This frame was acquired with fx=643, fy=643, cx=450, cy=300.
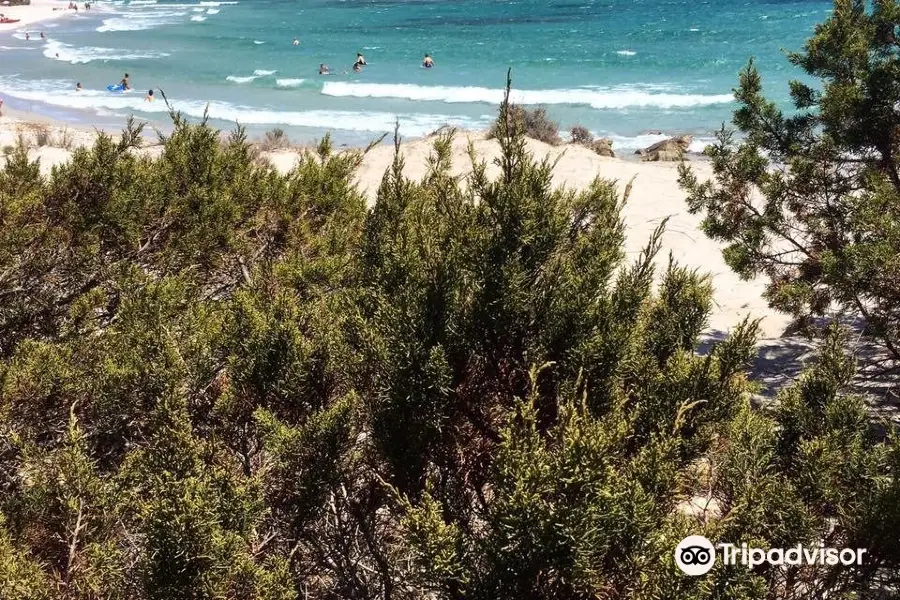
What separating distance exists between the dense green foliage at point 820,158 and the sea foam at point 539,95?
876 inches

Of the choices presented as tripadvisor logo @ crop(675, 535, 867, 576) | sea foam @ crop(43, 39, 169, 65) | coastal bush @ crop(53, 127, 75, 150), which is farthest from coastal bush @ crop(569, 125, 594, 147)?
sea foam @ crop(43, 39, 169, 65)

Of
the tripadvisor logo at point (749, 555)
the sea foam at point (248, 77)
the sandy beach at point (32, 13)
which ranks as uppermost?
the sandy beach at point (32, 13)

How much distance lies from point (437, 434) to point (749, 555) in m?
1.57

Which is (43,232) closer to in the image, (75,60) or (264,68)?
(264,68)

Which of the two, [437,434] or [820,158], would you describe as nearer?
[437,434]

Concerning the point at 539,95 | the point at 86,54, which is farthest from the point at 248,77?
the point at 539,95

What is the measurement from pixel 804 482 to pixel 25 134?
24005 millimetres

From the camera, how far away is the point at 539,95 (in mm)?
31078

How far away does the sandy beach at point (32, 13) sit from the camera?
185 feet

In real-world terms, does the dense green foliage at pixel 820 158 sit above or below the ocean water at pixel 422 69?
below

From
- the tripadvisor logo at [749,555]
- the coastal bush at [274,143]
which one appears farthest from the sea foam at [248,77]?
the tripadvisor logo at [749,555]

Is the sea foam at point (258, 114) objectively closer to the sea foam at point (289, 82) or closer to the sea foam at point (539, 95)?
the sea foam at point (539, 95)

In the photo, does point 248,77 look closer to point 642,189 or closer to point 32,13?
point 642,189

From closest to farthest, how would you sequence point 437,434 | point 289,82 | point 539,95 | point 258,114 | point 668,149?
point 437,434, point 668,149, point 258,114, point 539,95, point 289,82
